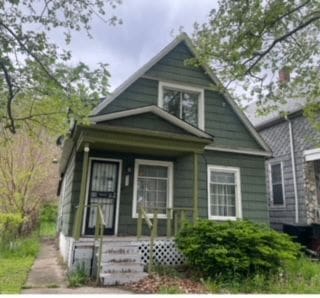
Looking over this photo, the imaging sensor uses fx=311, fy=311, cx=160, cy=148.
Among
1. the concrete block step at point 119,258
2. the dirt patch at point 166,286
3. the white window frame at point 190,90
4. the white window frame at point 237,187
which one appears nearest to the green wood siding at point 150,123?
the white window frame at point 190,90

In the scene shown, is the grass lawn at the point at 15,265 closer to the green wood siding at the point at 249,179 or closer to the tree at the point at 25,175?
the tree at the point at 25,175

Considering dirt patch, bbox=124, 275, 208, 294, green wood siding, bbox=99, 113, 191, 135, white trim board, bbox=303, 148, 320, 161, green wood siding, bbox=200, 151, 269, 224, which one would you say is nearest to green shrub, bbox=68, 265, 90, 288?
dirt patch, bbox=124, 275, 208, 294

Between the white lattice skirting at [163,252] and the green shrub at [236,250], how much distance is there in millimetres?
733

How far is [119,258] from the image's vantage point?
649 centimetres

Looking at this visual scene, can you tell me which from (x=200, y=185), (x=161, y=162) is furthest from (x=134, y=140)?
(x=200, y=185)

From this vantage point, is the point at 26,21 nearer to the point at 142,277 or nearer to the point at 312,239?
the point at 142,277

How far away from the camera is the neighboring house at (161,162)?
291 inches

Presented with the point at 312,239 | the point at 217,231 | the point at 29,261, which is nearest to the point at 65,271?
the point at 29,261

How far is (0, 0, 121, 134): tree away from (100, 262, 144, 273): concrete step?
3.05m

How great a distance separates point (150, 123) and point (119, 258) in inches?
140

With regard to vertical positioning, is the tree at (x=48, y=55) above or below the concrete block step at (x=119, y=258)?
above

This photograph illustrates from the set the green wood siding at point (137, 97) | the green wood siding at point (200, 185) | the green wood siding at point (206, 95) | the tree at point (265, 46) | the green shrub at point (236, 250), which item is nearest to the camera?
the green shrub at point (236, 250)

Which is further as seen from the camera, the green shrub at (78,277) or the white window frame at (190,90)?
the white window frame at (190,90)

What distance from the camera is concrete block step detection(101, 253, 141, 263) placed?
6.37 metres
